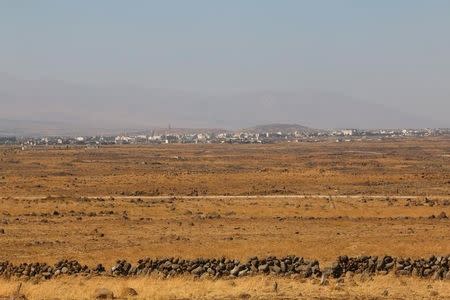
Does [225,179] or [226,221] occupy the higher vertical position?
[226,221]

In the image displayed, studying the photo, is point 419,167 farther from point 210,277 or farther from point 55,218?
point 210,277

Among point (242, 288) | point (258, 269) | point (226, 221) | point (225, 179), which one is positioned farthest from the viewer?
point (225, 179)

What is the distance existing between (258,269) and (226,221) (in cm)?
1933

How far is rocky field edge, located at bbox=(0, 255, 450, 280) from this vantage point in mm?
23156

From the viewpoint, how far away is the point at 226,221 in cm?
4291

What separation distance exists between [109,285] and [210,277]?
328 cm

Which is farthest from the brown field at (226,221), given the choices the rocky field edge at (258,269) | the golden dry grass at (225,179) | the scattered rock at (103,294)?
the rocky field edge at (258,269)

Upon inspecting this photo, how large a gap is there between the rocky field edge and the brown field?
817 mm

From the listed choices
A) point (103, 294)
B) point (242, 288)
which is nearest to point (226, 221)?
point (242, 288)

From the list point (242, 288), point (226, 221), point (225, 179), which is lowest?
point (225, 179)

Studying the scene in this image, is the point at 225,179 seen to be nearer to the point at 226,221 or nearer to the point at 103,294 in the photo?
the point at 226,221

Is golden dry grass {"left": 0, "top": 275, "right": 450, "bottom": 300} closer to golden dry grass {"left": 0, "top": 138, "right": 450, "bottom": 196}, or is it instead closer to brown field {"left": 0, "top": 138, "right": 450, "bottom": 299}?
brown field {"left": 0, "top": 138, "right": 450, "bottom": 299}

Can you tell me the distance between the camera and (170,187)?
7162cm

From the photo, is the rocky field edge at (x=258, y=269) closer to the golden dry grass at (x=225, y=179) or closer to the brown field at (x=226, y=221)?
the brown field at (x=226, y=221)
